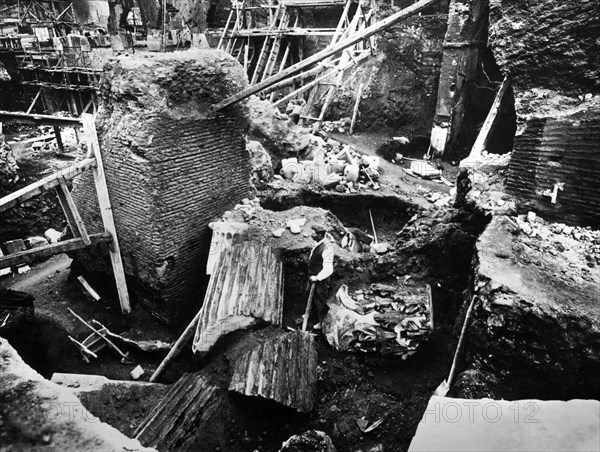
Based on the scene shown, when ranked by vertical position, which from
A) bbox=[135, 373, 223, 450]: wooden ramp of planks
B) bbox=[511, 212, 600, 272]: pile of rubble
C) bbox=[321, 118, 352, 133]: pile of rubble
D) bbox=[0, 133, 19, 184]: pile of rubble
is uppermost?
bbox=[511, 212, 600, 272]: pile of rubble

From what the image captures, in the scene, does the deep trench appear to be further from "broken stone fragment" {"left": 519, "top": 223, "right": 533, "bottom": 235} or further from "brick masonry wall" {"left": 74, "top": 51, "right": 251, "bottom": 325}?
"brick masonry wall" {"left": 74, "top": 51, "right": 251, "bottom": 325}

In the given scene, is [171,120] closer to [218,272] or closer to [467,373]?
[218,272]

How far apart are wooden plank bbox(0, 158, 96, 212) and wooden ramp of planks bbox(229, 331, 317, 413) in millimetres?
2810

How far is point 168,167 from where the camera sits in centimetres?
458

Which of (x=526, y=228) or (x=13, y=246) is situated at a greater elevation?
(x=526, y=228)

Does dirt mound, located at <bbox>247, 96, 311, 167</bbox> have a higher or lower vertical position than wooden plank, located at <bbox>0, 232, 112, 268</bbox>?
higher

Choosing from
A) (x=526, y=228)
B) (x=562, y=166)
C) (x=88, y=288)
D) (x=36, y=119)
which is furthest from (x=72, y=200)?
(x=562, y=166)

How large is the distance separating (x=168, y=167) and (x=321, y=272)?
7.24 feet

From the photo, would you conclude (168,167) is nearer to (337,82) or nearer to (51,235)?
(51,235)

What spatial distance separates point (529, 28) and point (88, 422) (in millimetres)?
5922

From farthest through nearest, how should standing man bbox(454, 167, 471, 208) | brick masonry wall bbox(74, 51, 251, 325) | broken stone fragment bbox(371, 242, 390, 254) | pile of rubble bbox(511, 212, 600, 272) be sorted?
broken stone fragment bbox(371, 242, 390, 254) → standing man bbox(454, 167, 471, 208) → brick masonry wall bbox(74, 51, 251, 325) → pile of rubble bbox(511, 212, 600, 272)

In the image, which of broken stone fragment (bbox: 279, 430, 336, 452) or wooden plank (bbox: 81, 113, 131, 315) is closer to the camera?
broken stone fragment (bbox: 279, 430, 336, 452)

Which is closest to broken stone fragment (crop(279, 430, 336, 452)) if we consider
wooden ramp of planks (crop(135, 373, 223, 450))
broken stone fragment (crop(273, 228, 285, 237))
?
wooden ramp of planks (crop(135, 373, 223, 450))

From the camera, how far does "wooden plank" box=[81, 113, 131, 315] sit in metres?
4.71
